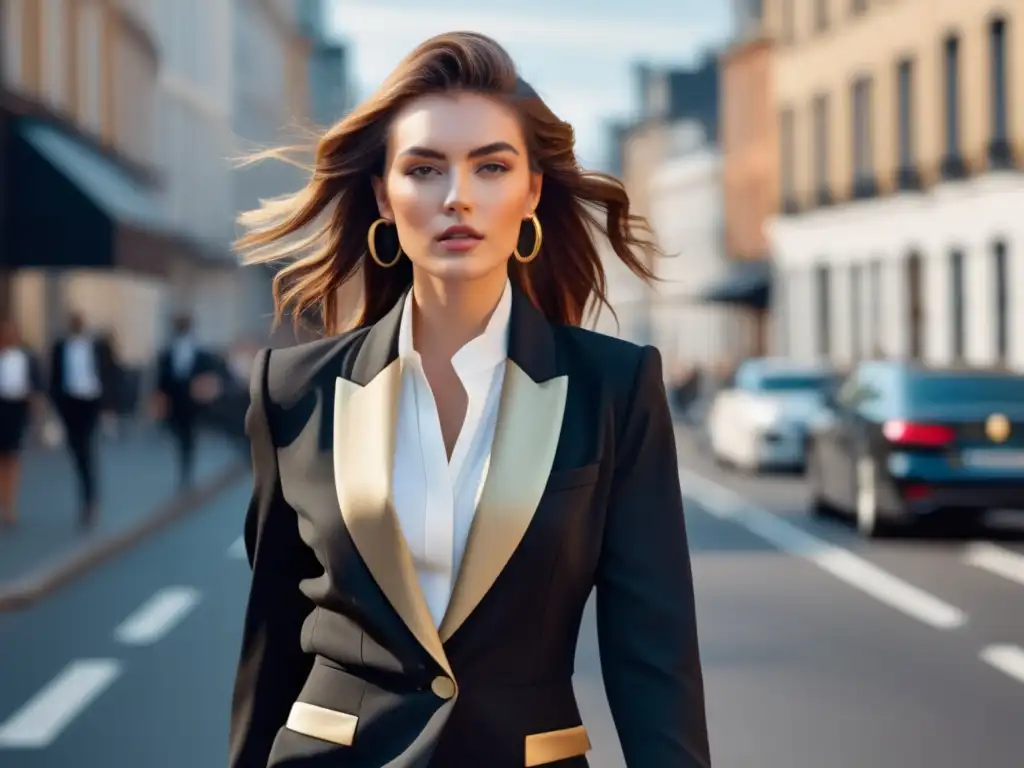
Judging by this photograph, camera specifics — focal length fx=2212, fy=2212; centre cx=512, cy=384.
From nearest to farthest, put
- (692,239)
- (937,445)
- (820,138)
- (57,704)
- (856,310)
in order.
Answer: (57,704), (937,445), (856,310), (820,138), (692,239)

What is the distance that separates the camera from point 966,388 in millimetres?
16516

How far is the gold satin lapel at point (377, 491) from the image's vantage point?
2812 mm

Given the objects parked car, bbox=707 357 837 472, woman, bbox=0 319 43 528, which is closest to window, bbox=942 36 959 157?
parked car, bbox=707 357 837 472

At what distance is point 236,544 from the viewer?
16797mm

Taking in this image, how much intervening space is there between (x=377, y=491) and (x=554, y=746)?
41 cm

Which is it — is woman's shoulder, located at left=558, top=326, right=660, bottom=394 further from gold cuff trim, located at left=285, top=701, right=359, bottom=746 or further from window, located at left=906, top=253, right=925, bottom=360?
window, located at left=906, top=253, right=925, bottom=360

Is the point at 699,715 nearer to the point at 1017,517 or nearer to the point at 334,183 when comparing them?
the point at 334,183

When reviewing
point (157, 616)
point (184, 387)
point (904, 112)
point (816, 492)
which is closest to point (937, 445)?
point (816, 492)

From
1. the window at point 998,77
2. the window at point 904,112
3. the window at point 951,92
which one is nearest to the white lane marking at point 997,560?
the window at point 998,77

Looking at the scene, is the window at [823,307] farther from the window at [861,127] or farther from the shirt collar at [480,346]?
the shirt collar at [480,346]

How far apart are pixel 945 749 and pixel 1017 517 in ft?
39.1

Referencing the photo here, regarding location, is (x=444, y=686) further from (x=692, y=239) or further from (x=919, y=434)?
(x=692, y=239)

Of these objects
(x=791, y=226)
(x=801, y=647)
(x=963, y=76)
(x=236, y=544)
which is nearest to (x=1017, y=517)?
(x=236, y=544)

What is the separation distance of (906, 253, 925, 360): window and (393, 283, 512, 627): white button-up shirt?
1662 inches
